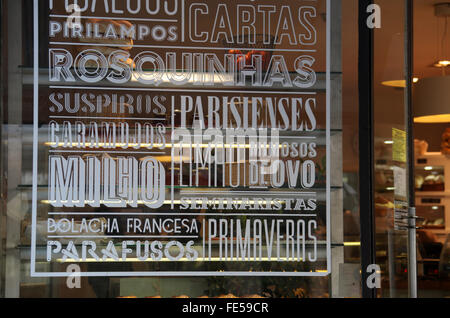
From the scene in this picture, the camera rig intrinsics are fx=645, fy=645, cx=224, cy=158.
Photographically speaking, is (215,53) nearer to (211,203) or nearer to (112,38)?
(112,38)

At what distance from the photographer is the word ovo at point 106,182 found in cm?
297

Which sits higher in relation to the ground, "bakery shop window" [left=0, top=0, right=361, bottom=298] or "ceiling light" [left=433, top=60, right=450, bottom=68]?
"ceiling light" [left=433, top=60, right=450, bottom=68]

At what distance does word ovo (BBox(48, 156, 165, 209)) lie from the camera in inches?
117

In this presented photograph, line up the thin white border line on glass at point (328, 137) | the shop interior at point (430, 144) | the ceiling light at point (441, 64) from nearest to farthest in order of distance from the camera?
the thin white border line on glass at point (328, 137) < the shop interior at point (430, 144) < the ceiling light at point (441, 64)

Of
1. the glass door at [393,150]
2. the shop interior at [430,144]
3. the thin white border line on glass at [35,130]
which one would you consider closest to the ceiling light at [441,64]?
the shop interior at [430,144]

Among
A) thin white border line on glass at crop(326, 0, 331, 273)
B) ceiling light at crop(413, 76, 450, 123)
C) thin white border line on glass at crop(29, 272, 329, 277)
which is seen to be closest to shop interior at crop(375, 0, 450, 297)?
ceiling light at crop(413, 76, 450, 123)

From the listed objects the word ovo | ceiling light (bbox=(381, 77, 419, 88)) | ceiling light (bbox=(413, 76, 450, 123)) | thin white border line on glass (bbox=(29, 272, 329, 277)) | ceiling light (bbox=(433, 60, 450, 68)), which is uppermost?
ceiling light (bbox=(433, 60, 450, 68))

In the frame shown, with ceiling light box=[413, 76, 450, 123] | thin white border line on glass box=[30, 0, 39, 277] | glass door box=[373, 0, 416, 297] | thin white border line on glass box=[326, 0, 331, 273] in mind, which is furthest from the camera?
ceiling light box=[413, 76, 450, 123]

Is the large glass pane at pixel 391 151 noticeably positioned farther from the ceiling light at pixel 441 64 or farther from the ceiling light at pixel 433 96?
the ceiling light at pixel 441 64

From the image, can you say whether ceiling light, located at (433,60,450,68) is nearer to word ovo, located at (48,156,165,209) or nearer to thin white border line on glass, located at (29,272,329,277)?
thin white border line on glass, located at (29,272,329,277)

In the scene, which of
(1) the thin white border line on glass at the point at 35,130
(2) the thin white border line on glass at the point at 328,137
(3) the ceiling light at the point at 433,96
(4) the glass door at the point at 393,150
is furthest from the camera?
(3) the ceiling light at the point at 433,96

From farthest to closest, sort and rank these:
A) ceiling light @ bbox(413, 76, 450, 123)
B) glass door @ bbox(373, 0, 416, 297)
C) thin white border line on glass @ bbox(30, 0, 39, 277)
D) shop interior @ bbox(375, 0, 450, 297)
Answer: ceiling light @ bbox(413, 76, 450, 123), shop interior @ bbox(375, 0, 450, 297), glass door @ bbox(373, 0, 416, 297), thin white border line on glass @ bbox(30, 0, 39, 277)

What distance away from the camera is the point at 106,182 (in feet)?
9.83

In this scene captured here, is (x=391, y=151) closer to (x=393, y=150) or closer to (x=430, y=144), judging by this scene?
(x=393, y=150)
